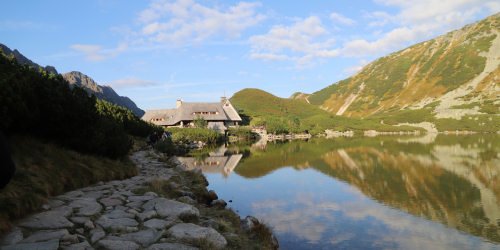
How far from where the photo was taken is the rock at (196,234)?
702 cm

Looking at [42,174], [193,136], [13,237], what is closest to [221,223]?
[13,237]

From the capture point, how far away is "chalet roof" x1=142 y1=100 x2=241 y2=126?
81125 mm

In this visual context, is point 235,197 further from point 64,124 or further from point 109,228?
point 109,228

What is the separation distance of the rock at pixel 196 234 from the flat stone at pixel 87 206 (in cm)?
188

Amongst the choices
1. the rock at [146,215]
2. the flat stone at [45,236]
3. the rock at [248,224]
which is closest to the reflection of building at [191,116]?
the rock at [248,224]

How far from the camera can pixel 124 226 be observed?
7410 mm

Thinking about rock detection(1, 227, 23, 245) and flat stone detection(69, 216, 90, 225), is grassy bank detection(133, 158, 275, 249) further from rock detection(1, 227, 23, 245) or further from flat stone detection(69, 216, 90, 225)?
rock detection(1, 227, 23, 245)

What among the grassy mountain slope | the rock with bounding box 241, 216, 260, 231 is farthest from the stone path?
the grassy mountain slope

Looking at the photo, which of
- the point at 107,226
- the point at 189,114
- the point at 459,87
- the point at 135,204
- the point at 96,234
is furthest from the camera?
the point at 459,87

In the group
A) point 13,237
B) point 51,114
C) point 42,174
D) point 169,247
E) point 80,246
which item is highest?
point 51,114

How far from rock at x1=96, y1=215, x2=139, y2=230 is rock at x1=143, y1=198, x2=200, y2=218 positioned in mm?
886

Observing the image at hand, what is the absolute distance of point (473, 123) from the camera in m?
113

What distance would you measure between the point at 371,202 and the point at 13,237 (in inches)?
605

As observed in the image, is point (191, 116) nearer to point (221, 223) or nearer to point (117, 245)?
point (221, 223)
